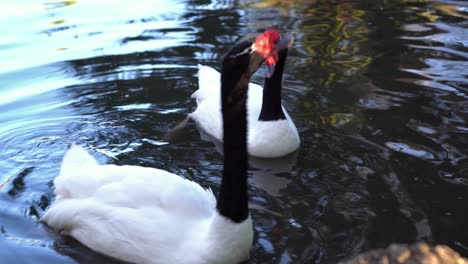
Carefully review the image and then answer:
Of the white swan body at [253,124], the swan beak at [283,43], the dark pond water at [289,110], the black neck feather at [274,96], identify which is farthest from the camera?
the white swan body at [253,124]

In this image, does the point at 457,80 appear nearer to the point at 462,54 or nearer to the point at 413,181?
the point at 462,54

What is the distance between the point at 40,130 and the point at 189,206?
3090 mm

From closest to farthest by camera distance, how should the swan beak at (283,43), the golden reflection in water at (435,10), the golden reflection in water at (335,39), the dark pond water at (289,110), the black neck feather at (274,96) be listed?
the swan beak at (283,43)
the dark pond water at (289,110)
the black neck feather at (274,96)
the golden reflection in water at (335,39)
the golden reflection in water at (435,10)

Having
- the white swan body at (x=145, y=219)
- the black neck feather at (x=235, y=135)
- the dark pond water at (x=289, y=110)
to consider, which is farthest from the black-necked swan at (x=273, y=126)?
the black neck feather at (x=235, y=135)

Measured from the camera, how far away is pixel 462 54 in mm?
8258

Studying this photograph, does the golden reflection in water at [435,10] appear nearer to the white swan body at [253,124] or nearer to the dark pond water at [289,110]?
the dark pond water at [289,110]

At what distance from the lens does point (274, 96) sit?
5.91 m

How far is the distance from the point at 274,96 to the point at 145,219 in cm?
215

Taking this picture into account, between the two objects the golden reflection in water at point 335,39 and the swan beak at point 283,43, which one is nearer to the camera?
the swan beak at point 283,43

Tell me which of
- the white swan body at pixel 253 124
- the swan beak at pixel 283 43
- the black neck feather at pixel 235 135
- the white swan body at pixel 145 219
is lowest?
the white swan body at pixel 253 124

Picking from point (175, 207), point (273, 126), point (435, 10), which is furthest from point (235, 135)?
point (435, 10)

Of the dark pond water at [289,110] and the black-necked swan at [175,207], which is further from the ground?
the black-necked swan at [175,207]

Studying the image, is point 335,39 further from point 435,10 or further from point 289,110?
point 289,110

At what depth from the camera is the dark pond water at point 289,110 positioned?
15.4 feet
